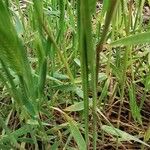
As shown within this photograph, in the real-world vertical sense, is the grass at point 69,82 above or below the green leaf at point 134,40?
below

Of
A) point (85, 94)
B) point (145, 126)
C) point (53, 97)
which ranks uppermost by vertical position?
point (85, 94)

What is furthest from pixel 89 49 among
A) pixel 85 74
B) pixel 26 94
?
pixel 26 94

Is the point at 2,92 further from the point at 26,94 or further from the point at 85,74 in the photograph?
the point at 85,74

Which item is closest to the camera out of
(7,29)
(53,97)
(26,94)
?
(7,29)

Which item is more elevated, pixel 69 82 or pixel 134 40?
pixel 134 40

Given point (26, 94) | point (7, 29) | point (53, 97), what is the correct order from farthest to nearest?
point (53, 97) < point (26, 94) < point (7, 29)

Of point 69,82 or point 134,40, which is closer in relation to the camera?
point 134,40

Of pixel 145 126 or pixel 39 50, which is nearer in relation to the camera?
pixel 39 50

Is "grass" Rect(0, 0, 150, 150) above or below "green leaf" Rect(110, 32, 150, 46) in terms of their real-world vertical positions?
below
